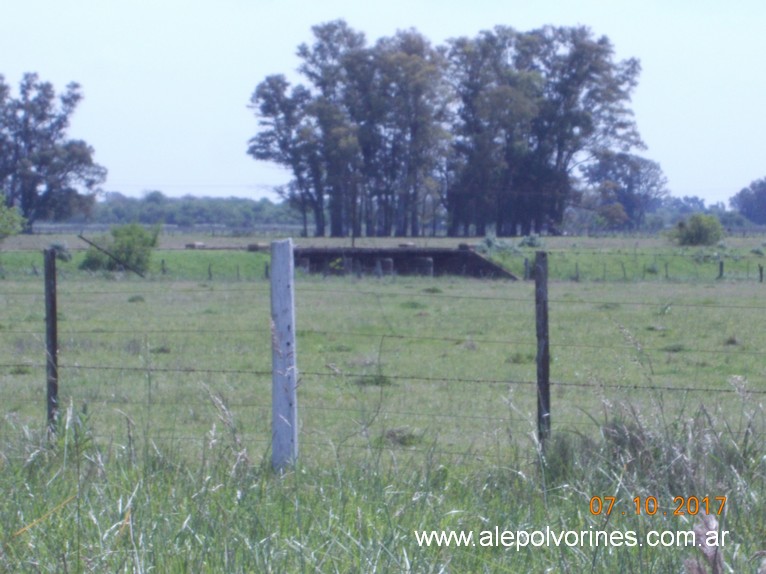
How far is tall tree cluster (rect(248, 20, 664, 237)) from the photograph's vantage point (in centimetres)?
5581

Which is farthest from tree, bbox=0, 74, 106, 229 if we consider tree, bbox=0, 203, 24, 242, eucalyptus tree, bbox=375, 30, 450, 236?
eucalyptus tree, bbox=375, 30, 450, 236

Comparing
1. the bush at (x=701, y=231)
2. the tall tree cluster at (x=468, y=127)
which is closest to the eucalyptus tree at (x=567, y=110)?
the tall tree cluster at (x=468, y=127)

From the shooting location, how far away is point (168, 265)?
45.6 m

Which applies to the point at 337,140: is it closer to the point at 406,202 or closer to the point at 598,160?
the point at 406,202

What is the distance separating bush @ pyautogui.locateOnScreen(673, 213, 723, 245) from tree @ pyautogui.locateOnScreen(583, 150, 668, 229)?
36.9 ft

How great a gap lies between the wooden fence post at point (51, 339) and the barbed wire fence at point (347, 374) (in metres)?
0.10

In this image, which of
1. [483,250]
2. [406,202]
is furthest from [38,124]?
[406,202]

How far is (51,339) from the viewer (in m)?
6.52

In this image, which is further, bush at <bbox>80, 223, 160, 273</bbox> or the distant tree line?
the distant tree line

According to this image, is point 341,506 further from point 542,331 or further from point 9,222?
point 9,222

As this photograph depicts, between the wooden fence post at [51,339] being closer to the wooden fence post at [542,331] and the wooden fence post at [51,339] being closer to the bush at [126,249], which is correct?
the wooden fence post at [542,331]

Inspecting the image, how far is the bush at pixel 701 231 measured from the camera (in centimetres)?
5138

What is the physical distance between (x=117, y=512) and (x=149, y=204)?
73.5 m
